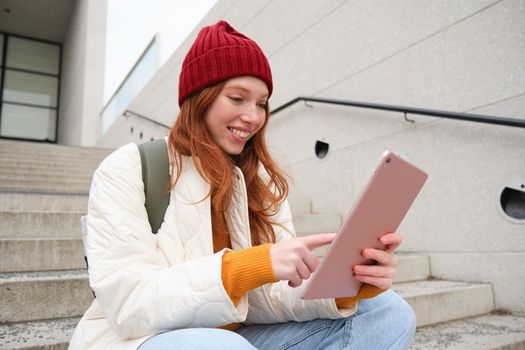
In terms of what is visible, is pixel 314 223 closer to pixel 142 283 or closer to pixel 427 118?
pixel 427 118

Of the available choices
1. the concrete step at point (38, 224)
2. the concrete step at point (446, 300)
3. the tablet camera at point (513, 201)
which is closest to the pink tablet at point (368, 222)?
the concrete step at point (446, 300)

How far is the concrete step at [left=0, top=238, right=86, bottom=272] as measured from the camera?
1.83m

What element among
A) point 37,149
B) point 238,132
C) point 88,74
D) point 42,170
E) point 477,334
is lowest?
point 477,334

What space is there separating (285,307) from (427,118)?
1.89 m

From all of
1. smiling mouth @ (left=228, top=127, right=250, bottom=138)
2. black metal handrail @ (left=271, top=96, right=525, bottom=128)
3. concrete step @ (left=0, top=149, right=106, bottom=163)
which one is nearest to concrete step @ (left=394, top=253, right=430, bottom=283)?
black metal handrail @ (left=271, top=96, right=525, bottom=128)

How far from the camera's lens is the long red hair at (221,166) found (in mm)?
1081

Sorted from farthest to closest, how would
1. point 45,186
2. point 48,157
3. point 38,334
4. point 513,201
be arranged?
point 48,157 → point 45,186 → point 513,201 → point 38,334

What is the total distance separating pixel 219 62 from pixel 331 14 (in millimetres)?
2472

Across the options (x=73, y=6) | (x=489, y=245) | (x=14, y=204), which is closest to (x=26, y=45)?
(x=73, y=6)

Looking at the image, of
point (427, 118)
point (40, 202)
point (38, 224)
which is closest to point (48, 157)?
point (40, 202)

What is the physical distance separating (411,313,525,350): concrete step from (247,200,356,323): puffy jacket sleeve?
75 cm

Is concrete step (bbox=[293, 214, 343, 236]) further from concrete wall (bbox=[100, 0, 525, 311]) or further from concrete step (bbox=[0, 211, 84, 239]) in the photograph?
concrete step (bbox=[0, 211, 84, 239])

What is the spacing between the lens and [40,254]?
6.23 feet

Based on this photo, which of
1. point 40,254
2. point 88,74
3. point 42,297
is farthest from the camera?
point 88,74
